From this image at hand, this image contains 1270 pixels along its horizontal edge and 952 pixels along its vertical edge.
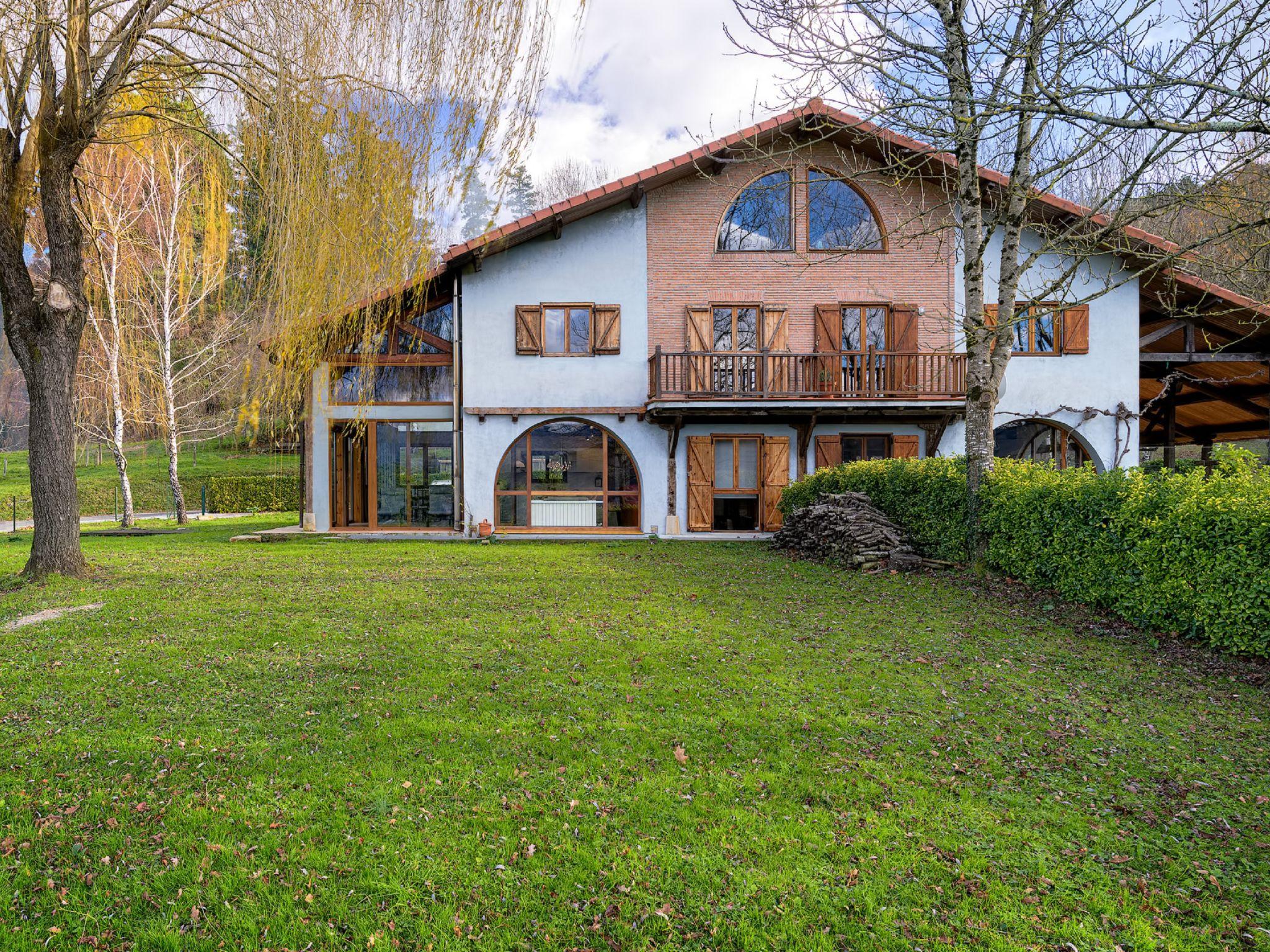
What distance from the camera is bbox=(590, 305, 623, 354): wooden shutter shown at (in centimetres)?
1387

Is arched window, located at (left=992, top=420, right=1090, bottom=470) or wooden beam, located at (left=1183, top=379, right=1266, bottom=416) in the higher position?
wooden beam, located at (left=1183, top=379, right=1266, bottom=416)

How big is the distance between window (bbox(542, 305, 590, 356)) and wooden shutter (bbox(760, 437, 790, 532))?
408cm

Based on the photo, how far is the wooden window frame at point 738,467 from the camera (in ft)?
46.5

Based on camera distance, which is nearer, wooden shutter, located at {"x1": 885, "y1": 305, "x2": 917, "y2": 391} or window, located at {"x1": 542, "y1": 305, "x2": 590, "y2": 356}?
wooden shutter, located at {"x1": 885, "y1": 305, "x2": 917, "y2": 391}

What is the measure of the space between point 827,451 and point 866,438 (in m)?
0.85

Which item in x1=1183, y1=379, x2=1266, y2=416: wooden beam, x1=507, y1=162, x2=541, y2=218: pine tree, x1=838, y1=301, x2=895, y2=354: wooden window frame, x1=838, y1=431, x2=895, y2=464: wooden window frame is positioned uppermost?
x1=507, y1=162, x2=541, y2=218: pine tree

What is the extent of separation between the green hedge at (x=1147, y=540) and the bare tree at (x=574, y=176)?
29.3 meters

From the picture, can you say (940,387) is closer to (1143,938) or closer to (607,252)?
(607,252)

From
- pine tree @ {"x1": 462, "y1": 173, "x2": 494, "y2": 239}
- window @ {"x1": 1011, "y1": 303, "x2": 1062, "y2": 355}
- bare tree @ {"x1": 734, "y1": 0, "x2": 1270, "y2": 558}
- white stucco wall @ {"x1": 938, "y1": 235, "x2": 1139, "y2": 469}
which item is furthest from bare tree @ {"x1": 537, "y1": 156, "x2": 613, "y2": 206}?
pine tree @ {"x1": 462, "y1": 173, "x2": 494, "y2": 239}

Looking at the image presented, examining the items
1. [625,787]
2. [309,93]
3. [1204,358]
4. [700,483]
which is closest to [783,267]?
[700,483]

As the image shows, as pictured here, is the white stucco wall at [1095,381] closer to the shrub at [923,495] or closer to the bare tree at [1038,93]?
the shrub at [923,495]

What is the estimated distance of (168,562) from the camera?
9594 millimetres

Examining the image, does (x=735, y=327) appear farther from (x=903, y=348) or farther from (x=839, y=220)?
(x=903, y=348)

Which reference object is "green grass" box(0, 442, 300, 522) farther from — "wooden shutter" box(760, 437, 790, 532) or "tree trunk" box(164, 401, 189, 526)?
"wooden shutter" box(760, 437, 790, 532)
